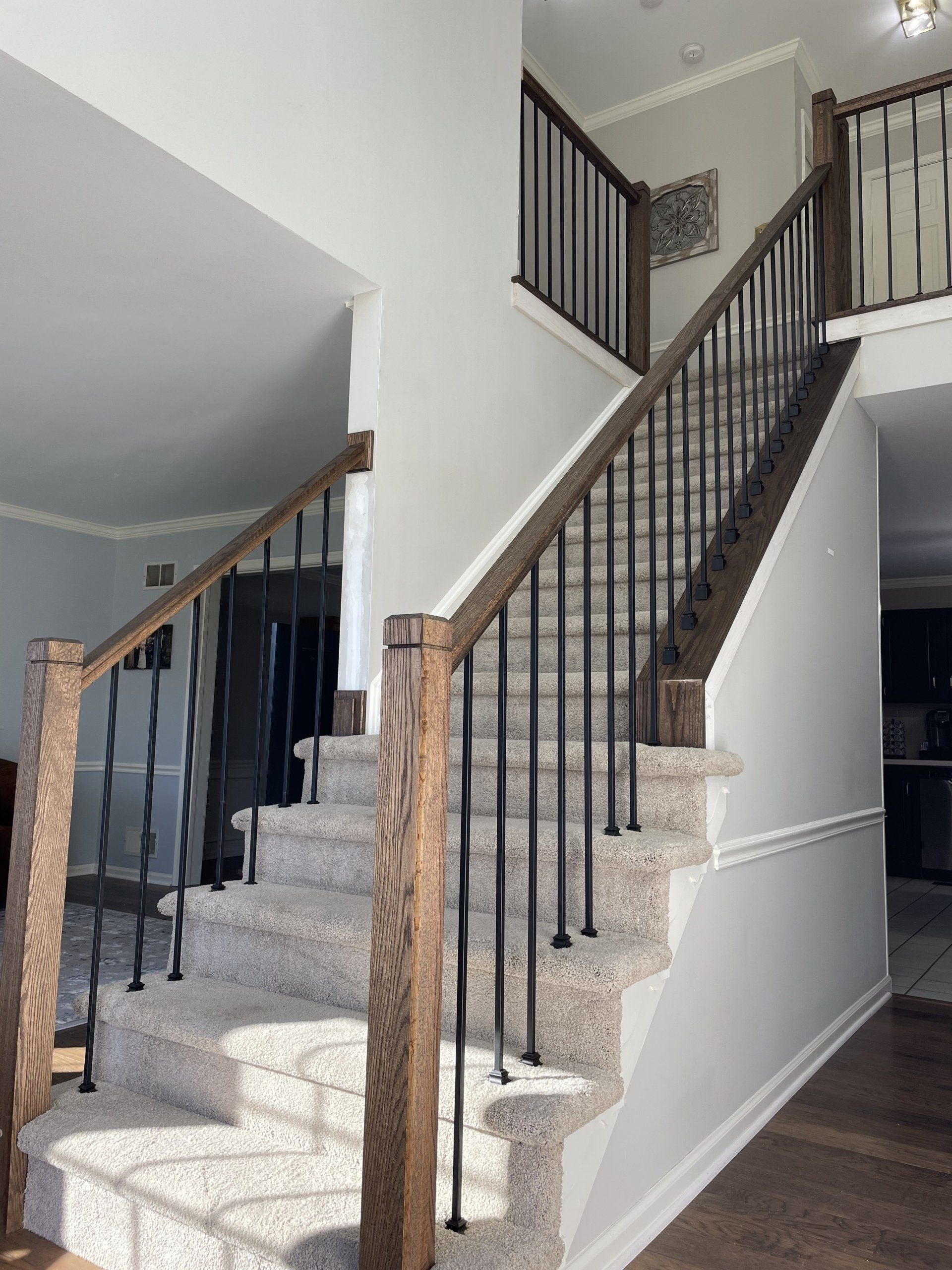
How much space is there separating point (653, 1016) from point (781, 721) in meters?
1.12

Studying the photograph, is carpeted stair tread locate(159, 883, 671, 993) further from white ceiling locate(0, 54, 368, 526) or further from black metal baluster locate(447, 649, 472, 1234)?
white ceiling locate(0, 54, 368, 526)

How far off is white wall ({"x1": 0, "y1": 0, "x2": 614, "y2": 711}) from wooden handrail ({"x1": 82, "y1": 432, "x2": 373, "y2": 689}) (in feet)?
0.35

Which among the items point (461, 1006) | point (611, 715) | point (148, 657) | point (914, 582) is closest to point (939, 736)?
point (914, 582)

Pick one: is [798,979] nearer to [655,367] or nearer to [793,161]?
[655,367]

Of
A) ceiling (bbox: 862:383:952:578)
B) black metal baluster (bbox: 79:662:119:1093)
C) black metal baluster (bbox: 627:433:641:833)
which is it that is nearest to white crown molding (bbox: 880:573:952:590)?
ceiling (bbox: 862:383:952:578)

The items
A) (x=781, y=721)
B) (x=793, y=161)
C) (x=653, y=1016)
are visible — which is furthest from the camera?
(x=793, y=161)

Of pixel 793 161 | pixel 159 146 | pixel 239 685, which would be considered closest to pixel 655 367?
pixel 159 146

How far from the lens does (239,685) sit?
8.28 m

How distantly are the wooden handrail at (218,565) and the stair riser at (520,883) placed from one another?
2.49 ft

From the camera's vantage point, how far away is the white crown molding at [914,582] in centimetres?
801

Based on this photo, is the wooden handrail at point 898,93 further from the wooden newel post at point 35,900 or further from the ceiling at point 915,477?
the wooden newel post at point 35,900

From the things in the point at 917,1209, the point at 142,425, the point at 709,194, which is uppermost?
the point at 709,194

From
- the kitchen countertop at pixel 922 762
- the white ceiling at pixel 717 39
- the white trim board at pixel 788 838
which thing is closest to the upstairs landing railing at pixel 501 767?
the white trim board at pixel 788 838

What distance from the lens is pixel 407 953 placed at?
1.36 meters
